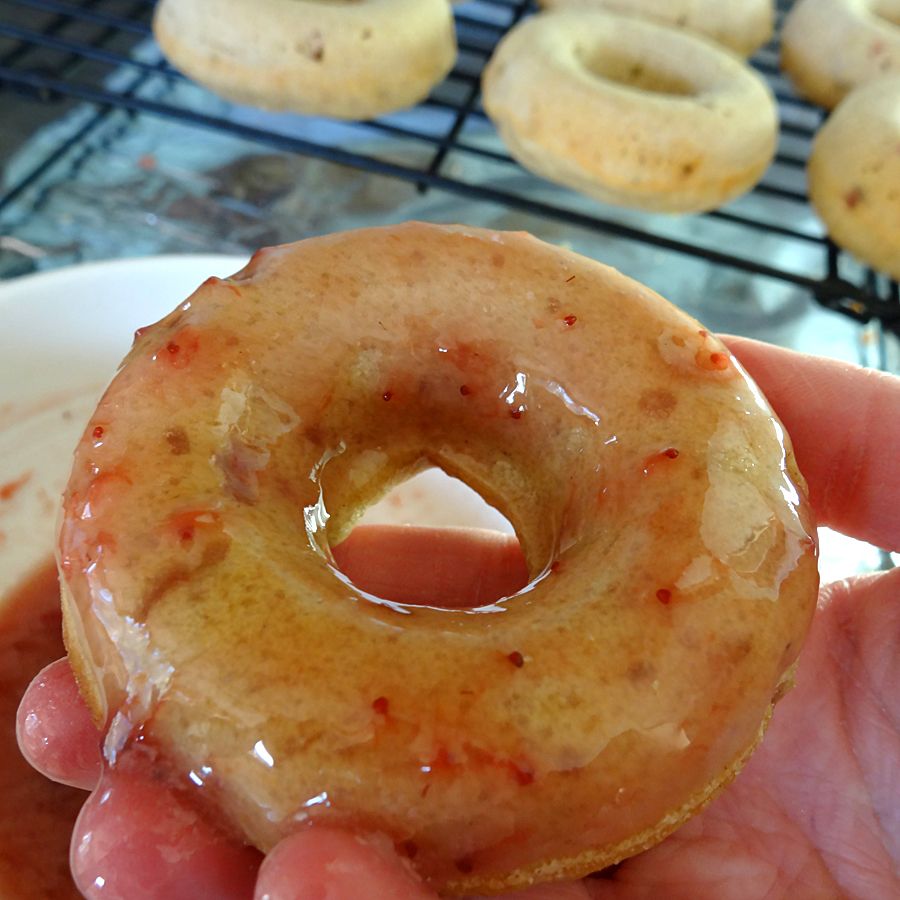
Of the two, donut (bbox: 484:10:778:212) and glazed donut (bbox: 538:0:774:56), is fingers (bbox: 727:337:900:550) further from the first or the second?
glazed donut (bbox: 538:0:774:56)

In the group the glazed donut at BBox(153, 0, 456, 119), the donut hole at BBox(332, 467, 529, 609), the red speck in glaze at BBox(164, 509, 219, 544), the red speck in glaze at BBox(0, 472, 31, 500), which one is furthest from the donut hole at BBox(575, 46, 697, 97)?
the red speck in glaze at BBox(164, 509, 219, 544)

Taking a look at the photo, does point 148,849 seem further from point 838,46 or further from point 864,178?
point 838,46

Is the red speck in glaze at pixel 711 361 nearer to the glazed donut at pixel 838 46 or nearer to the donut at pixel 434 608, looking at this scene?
the donut at pixel 434 608

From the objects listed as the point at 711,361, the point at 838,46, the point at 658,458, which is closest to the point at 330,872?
the point at 658,458

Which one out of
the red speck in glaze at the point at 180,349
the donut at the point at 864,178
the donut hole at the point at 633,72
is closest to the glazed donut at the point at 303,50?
the donut hole at the point at 633,72

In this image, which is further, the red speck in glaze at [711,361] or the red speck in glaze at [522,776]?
the red speck in glaze at [711,361]

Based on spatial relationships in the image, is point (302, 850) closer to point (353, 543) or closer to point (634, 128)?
point (353, 543)

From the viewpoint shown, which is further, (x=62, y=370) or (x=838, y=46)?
(x=838, y=46)

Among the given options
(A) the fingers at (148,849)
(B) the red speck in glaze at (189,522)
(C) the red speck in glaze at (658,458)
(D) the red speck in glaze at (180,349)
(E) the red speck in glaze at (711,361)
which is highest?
(D) the red speck in glaze at (180,349)
